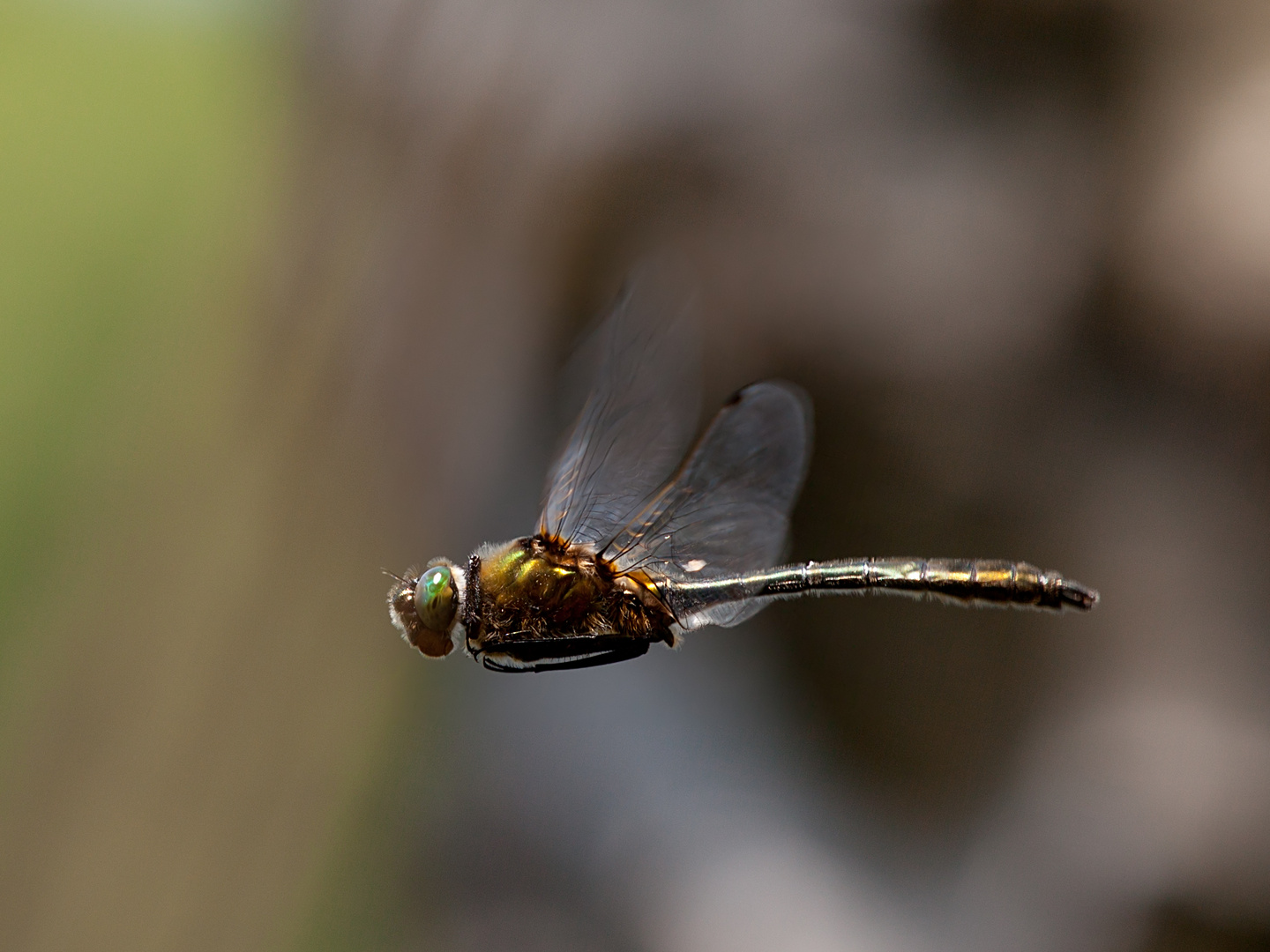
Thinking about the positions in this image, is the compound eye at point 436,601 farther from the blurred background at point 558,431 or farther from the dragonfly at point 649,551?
the blurred background at point 558,431

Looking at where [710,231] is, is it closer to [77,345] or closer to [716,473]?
[716,473]

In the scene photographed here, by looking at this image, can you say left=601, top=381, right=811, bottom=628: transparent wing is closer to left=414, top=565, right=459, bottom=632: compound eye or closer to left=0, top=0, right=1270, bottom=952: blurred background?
left=414, top=565, right=459, bottom=632: compound eye

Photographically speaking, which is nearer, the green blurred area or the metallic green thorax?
the metallic green thorax

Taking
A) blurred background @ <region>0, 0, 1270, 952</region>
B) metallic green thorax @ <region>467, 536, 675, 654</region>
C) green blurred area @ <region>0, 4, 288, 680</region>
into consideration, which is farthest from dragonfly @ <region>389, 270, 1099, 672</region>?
green blurred area @ <region>0, 4, 288, 680</region>

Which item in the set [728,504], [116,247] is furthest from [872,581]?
[116,247]

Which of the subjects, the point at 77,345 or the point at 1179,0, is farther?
the point at 77,345

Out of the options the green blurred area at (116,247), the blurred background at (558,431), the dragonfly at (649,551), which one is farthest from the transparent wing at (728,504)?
the green blurred area at (116,247)

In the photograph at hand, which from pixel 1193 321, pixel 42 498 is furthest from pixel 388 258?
pixel 1193 321
